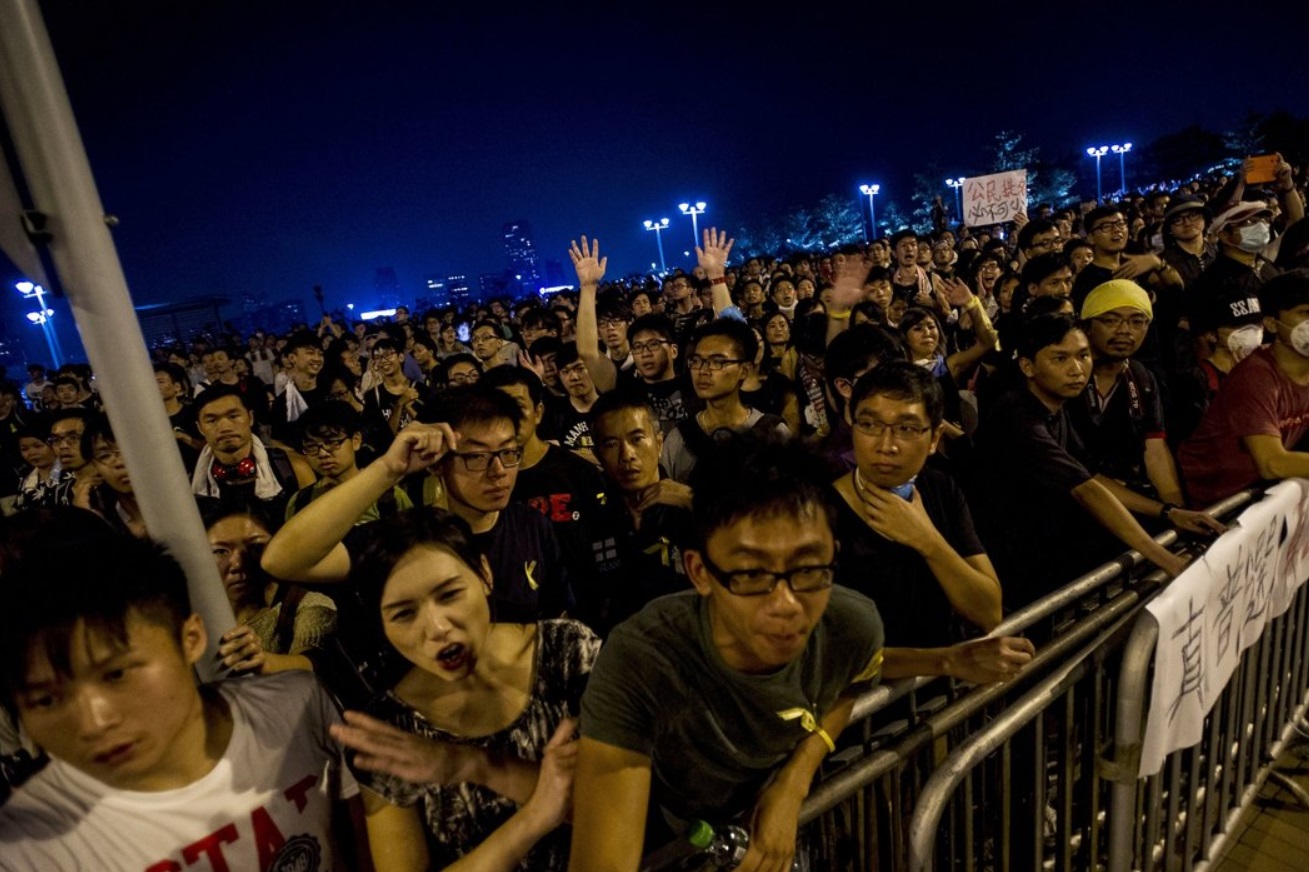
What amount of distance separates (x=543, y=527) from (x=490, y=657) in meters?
1.13

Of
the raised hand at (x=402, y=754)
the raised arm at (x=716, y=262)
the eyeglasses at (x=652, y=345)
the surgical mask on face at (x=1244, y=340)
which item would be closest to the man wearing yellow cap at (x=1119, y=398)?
the surgical mask on face at (x=1244, y=340)

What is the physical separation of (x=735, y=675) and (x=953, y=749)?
72 centimetres

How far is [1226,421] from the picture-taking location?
3.52 m

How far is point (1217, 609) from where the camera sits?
96.9 inches

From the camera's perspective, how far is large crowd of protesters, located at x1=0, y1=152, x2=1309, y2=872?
158 centimetres

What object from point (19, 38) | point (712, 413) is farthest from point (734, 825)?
point (712, 413)

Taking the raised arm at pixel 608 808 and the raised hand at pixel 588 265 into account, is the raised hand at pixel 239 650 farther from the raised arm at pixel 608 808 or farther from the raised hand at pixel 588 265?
the raised hand at pixel 588 265

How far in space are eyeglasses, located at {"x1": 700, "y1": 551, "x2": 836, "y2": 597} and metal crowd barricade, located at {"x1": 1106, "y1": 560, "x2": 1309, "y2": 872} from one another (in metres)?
1.23

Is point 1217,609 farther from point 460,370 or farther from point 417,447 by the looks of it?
point 460,370

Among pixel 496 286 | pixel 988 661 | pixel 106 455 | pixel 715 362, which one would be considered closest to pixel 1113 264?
pixel 715 362

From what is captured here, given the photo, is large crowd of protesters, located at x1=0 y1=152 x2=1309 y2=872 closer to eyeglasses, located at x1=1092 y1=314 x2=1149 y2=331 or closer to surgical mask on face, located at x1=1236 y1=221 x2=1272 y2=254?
eyeglasses, located at x1=1092 y1=314 x2=1149 y2=331

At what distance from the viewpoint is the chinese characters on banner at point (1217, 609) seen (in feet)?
7.36

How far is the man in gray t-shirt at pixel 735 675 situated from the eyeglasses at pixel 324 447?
2.73m

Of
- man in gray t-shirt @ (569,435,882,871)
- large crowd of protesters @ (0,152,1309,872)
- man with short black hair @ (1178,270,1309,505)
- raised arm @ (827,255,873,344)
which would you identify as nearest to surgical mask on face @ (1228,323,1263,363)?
large crowd of protesters @ (0,152,1309,872)
